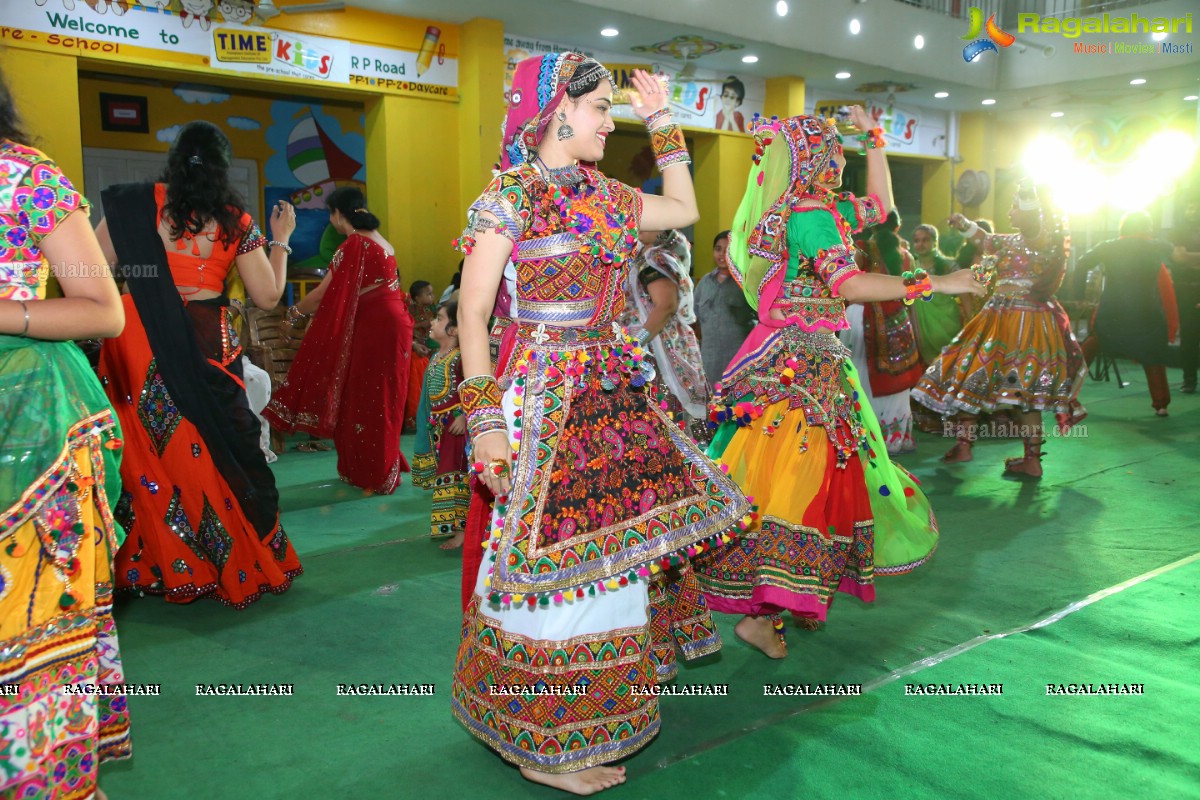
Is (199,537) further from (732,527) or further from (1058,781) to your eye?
(1058,781)

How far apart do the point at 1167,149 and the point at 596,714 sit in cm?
1636

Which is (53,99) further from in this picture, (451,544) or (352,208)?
(451,544)

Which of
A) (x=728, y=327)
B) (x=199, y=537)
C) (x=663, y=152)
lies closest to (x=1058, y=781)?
(x=663, y=152)

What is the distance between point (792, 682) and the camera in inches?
123

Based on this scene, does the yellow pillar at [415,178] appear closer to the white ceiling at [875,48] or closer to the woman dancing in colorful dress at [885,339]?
the white ceiling at [875,48]

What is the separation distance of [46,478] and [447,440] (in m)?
2.89

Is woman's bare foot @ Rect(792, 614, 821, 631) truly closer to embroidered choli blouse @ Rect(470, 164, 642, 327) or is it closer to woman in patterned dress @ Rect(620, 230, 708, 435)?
woman in patterned dress @ Rect(620, 230, 708, 435)

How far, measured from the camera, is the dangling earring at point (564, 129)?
245 centimetres

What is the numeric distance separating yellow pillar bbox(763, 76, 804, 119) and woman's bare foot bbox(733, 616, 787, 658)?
34.3 ft

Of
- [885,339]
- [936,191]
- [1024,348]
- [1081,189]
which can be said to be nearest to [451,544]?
[885,339]

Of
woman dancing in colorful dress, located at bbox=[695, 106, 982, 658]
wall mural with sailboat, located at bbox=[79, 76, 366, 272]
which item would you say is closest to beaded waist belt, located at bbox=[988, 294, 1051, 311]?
woman dancing in colorful dress, located at bbox=[695, 106, 982, 658]

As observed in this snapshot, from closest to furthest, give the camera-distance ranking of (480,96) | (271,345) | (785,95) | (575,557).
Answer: (575,557) → (271,345) → (480,96) → (785,95)

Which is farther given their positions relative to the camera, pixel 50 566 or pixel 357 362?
pixel 357 362

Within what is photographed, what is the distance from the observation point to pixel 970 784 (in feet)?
8.13
